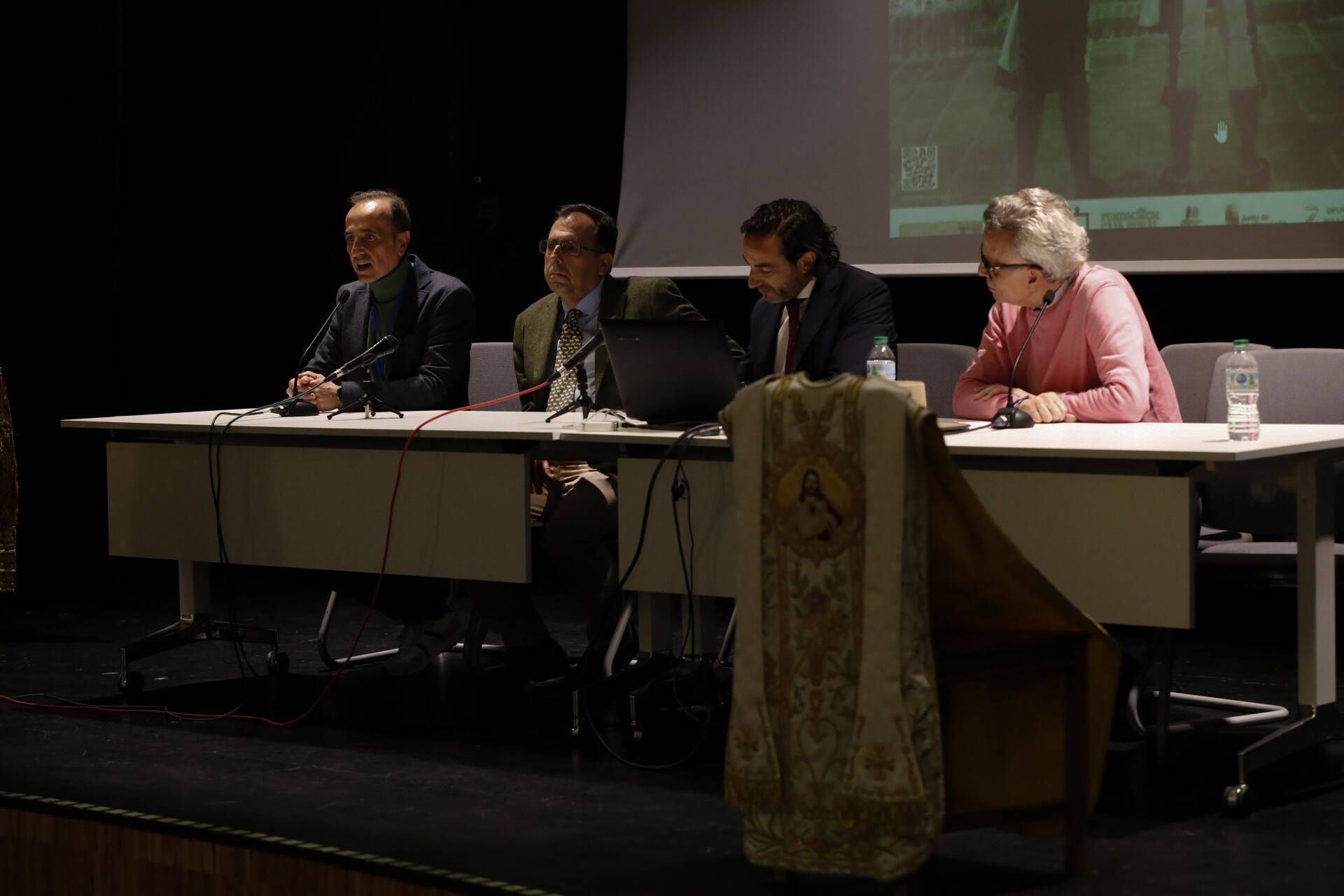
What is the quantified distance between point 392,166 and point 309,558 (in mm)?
2370

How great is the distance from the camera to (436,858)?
2484mm

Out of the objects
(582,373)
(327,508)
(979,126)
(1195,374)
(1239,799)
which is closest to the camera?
(1239,799)

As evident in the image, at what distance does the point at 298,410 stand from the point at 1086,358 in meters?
1.81

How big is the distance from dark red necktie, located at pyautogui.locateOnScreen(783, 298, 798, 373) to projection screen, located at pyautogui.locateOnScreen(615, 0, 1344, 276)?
1.28m

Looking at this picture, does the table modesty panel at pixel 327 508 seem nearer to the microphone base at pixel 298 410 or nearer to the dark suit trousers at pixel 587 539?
the microphone base at pixel 298 410

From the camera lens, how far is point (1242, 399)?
280 cm

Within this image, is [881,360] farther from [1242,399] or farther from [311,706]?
[311,706]

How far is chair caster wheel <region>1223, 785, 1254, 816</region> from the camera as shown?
2.64m

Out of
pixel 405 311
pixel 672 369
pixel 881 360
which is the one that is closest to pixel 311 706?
pixel 405 311

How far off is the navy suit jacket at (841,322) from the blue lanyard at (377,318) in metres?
1.06

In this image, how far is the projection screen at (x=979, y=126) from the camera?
14.2ft

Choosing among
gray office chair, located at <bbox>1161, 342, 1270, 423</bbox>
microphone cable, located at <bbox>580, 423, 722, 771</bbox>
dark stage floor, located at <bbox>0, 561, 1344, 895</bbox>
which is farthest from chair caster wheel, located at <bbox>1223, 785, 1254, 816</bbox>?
gray office chair, located at <bbox>1161, 342, 1270, 423</bbox>

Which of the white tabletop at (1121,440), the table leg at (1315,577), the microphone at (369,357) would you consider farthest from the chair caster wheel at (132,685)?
the table leg at (1315,577)


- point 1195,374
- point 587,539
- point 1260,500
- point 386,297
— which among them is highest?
point 386,297
